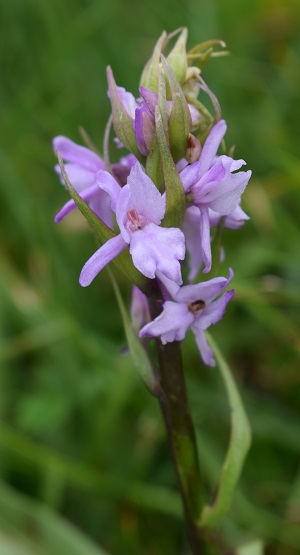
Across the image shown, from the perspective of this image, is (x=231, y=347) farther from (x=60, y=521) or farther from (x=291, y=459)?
(x=60, y=521)

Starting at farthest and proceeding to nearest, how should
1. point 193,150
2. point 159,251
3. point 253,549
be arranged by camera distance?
1. point 253,549
2. point 193,150
3. point 159,251

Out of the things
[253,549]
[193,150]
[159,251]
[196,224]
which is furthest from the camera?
[253,549]

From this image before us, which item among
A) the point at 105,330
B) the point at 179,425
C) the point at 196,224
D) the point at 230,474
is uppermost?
the point at 196,224

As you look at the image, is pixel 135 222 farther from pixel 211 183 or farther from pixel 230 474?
pixel 230 474

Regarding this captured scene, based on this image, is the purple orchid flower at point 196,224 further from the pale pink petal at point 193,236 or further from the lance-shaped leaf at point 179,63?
the lance-shaped leaf at point 179,63

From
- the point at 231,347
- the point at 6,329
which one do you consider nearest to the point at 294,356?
the point at 231,347

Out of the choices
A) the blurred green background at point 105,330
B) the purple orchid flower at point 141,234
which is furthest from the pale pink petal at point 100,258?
the blurred green background at point 105,330

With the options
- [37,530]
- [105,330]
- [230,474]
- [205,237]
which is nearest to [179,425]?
[230,474]
